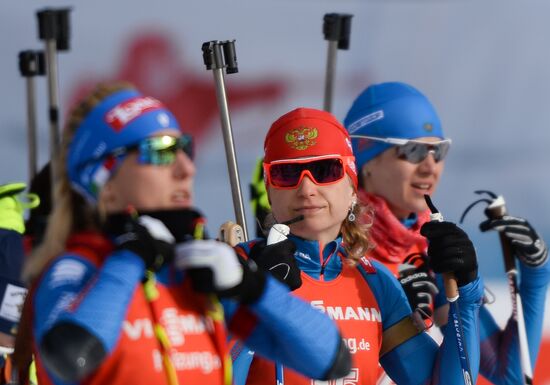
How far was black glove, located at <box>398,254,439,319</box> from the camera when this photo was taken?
4090 mm

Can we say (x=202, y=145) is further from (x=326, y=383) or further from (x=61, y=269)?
(x=61, y=269)

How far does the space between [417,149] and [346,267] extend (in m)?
0.93

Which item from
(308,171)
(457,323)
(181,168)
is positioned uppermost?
(181,168)

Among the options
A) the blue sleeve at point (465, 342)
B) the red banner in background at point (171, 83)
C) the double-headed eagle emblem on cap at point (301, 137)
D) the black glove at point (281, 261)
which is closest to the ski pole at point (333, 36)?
the double-headed eagle emblem on cap at point (301, 137)

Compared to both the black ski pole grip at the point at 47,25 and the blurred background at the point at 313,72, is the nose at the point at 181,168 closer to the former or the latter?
the black ski pole grip at the point at 47,25

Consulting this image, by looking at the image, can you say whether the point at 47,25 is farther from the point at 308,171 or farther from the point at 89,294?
the point at 89,294

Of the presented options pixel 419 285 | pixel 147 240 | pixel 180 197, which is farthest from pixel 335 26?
pixel 147 240

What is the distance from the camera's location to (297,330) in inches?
107

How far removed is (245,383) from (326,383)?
0.22 meters

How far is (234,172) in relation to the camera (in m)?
4.32

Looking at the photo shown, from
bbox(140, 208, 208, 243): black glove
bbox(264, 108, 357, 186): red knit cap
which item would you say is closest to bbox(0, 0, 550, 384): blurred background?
bbox(264, 108, 357, 186): red knit cap

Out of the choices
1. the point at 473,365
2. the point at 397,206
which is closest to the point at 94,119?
the point at 473,365

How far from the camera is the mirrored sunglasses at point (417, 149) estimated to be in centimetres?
448

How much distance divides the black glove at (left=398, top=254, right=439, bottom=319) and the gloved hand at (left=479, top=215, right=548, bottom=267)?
247mm
